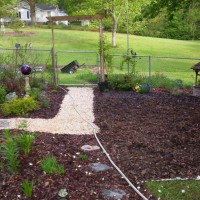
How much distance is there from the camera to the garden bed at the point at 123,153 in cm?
436

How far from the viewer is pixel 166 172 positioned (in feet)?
15.9

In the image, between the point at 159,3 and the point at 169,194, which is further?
the point at 159,3

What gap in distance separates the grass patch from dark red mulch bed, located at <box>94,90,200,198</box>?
23 cm

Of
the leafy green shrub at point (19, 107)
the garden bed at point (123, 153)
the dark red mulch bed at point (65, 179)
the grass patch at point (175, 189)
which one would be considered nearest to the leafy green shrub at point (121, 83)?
the garden bed at point (123, 153)

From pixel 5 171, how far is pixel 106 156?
160 centimetres

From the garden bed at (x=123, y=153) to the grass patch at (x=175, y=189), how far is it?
0.16 metres

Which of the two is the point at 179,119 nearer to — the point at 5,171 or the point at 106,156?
the point at 106,156

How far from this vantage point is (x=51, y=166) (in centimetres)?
467

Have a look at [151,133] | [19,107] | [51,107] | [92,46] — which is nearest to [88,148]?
[151,133]

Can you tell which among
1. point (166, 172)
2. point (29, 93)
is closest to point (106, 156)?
point (166, 172)

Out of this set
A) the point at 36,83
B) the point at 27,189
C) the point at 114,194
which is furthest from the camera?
the point at 36,83

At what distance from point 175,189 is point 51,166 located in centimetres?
168

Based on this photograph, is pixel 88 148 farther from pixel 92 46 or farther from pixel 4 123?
pixel 92 46

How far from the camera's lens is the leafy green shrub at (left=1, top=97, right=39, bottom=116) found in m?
7.88
